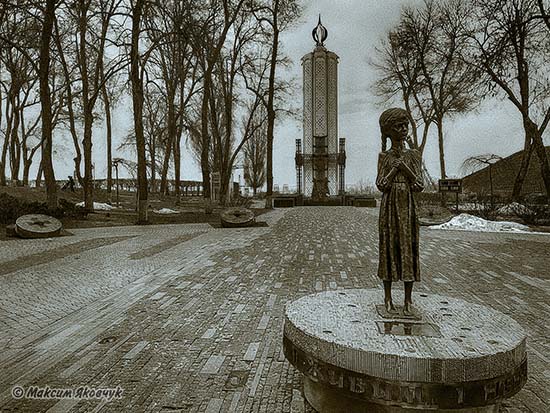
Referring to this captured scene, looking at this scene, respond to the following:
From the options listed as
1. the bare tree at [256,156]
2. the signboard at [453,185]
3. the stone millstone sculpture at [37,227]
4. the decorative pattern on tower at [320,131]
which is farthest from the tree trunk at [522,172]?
the bare tree at [256,156]

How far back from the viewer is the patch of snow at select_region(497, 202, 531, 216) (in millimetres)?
18944

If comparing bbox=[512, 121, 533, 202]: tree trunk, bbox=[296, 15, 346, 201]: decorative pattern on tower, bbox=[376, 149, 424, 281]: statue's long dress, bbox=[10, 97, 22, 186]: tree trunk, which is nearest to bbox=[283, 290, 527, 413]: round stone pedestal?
bbox=[376, 149, 424, 281]: statue's long dress

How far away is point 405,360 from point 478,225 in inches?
610

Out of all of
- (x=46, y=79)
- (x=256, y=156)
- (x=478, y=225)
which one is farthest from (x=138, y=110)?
(x=256, y=156)

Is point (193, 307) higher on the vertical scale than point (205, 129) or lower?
lower

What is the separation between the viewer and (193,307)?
19.5 ft

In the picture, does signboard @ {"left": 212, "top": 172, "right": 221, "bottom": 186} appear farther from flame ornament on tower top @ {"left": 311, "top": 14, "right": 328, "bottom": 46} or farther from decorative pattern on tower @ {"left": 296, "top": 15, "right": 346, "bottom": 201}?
flame ornament on tower top @ {"left": 311, "top": 14, "right": 328, "bottom": 46}

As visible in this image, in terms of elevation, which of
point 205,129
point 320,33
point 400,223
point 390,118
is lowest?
point 400,223

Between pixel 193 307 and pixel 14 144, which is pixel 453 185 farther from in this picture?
pixel 14 144

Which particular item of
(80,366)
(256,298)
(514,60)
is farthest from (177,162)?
(80,366)

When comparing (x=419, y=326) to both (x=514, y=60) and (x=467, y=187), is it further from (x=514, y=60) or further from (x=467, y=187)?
(x=467, y=187)

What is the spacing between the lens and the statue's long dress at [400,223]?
346 centimetres

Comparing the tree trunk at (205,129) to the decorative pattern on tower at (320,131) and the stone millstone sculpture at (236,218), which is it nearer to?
the stone millstone sculpture at (236,218)

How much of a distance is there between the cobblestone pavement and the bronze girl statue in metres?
1.19
